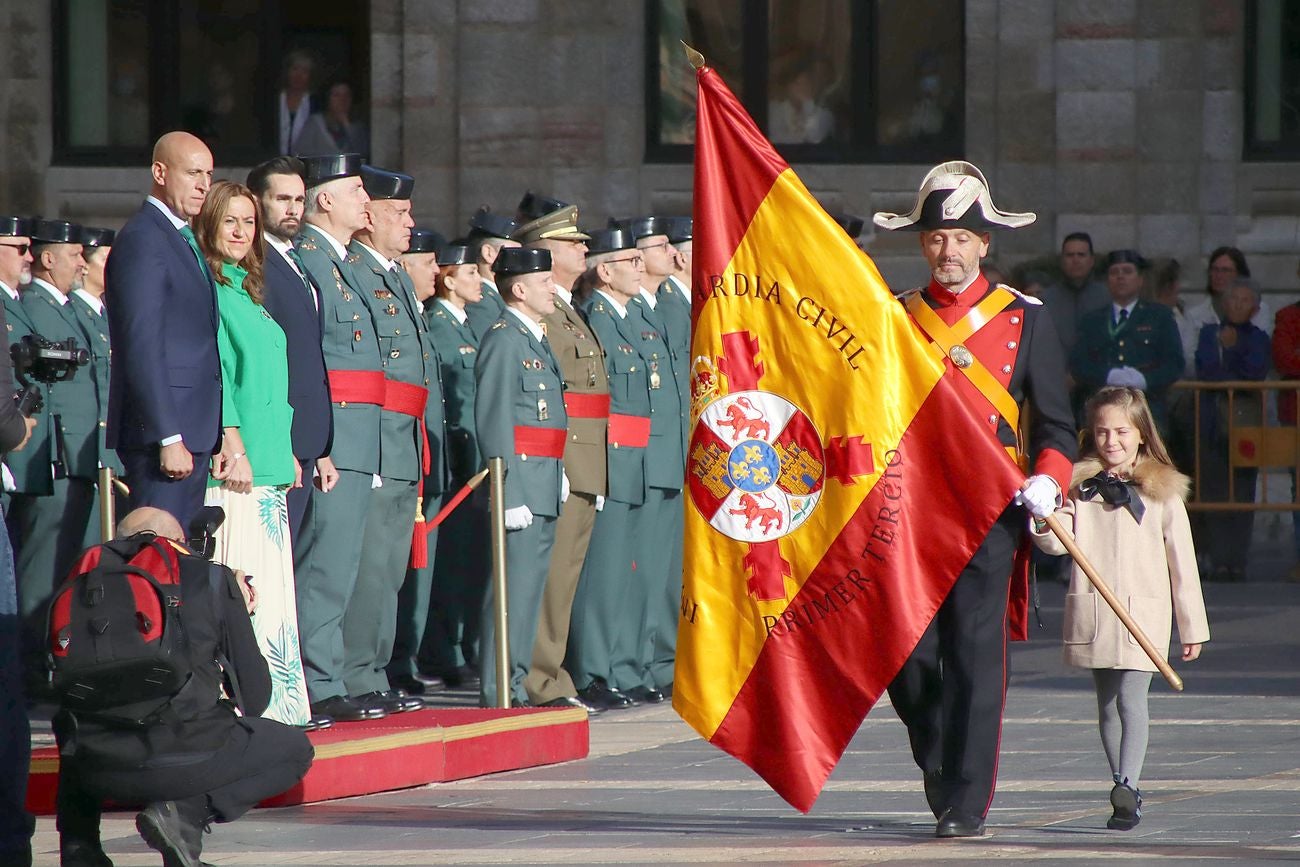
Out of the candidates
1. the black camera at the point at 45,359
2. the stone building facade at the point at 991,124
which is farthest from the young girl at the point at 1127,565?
the stone building facade at the point at 991,124

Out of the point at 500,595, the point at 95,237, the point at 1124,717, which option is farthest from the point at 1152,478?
the point at 95,237

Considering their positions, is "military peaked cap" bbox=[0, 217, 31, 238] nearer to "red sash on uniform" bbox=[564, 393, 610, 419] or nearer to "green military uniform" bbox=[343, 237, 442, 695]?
"green military uniform" bbox=[343, 237, 442, 695]

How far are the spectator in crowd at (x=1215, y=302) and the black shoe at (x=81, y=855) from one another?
1065 centimetres

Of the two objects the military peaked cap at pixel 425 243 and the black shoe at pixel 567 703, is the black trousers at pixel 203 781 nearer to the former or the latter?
the black shoe at pixel 567 703

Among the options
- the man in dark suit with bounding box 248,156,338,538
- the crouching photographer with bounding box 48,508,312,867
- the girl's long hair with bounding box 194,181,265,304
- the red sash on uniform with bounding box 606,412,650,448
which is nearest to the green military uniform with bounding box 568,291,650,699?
the red sash on uniform with bounding box 606,412,650,448

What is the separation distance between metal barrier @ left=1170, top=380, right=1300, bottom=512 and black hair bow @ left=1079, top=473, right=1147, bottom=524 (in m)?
8.10

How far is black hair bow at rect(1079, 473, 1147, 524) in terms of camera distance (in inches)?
297

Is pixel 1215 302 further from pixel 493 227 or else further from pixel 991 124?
pixel 493 227

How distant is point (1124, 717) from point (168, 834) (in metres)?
2.83

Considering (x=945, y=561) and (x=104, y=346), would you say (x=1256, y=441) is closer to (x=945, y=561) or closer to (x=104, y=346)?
(x=104, y=346)

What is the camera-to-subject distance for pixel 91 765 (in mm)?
6316

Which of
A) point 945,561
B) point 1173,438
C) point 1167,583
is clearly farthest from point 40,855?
point 1173,438

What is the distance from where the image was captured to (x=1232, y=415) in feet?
51.1

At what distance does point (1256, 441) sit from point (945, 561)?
356 inches
